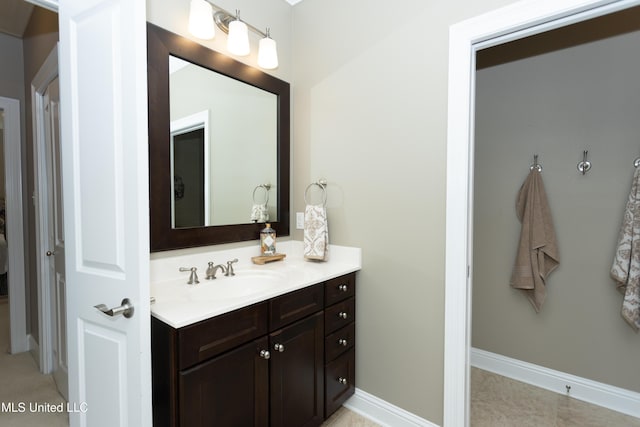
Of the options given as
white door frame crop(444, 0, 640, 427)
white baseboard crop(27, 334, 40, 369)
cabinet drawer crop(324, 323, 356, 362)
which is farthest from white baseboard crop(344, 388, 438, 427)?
white baseboard crop(27, 334, 40, 369)

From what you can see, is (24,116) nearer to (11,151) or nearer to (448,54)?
(11,151)

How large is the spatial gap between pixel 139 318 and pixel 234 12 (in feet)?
5.73

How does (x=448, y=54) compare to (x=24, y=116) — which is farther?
(x=24, y=116)

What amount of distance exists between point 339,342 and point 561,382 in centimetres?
167

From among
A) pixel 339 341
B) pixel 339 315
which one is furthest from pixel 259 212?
pixel 339 341

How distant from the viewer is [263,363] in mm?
1328

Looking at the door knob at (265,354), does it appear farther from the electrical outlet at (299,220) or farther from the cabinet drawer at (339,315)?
the electrical outlet at (299,220)

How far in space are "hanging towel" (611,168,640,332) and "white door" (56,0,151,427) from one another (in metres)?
2.60

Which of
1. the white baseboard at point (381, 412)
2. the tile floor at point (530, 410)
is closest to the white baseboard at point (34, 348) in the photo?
the white baseboard at point (381, 412)

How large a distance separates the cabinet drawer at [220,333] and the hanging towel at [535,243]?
1943 mm

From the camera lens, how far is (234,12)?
6.00 feet

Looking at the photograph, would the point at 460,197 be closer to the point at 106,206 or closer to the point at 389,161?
the point at 389,161

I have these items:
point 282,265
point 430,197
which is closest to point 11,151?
point 282,265

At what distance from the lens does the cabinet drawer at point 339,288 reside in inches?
66.4
